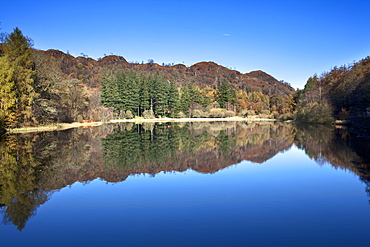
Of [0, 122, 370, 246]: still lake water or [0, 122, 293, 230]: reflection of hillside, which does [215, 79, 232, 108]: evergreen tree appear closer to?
[0, 122, 293, 230]: reflection of hillside

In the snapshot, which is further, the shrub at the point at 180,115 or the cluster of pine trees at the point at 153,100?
the shrub at the point at 180,115

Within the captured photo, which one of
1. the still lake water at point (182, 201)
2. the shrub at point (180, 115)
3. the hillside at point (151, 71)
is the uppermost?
the hillside at point (151, 71)

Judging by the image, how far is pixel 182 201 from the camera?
19.0ft

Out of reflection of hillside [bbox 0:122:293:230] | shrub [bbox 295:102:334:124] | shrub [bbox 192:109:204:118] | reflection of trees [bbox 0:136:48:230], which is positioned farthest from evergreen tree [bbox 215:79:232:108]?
reflection of trees [bbox 0:136:48:230]

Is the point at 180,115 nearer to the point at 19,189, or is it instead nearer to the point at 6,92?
the point at 6,92

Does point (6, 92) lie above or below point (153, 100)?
below

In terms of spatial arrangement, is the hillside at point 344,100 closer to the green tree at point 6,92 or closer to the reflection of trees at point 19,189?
the reflection of trees at point 19,189

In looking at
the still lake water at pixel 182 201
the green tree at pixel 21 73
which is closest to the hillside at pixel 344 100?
the still lake water at pixel 182 201

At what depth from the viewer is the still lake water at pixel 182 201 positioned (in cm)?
409

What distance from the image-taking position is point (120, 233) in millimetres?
4203

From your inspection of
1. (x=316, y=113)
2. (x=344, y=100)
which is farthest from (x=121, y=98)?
(x=344, y=100)

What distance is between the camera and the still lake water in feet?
13.4

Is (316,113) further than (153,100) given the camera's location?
No

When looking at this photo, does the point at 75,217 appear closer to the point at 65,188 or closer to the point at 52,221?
the point at 52,221
